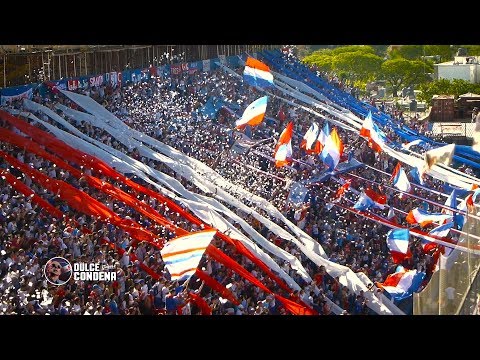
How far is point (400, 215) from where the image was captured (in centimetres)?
1161

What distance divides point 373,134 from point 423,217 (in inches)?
42.0

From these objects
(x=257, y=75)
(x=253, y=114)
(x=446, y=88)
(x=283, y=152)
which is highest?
(x=257, y=75)

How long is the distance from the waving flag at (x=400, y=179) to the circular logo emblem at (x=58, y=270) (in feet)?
11.7

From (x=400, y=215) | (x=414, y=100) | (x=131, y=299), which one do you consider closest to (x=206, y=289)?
(x=131, y=299)

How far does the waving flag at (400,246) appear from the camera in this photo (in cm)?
1134

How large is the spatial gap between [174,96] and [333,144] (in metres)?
1.81

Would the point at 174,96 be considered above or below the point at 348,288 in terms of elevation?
above

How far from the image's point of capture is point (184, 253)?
1078cm

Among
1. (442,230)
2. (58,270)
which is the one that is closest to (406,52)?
(442,230)

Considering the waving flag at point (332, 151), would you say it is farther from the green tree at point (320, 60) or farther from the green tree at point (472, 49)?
the green tree at point (472, 49)

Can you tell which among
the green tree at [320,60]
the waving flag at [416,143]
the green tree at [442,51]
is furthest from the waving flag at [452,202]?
the green tree at [320,60]

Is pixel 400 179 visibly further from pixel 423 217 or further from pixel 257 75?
pixel 257 75

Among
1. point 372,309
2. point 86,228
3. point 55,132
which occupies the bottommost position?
point 372,309

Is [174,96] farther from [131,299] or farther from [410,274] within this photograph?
[410,274]
